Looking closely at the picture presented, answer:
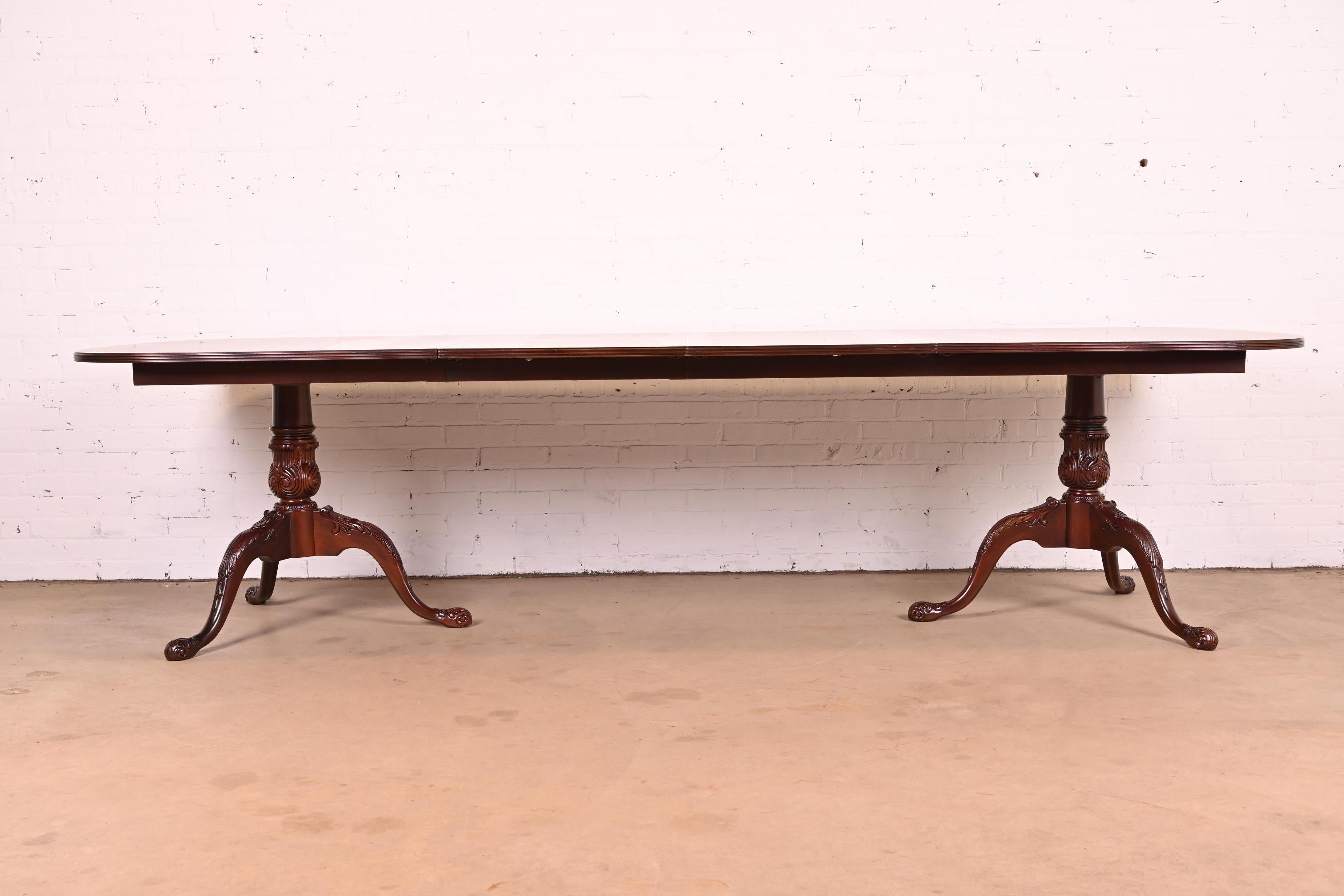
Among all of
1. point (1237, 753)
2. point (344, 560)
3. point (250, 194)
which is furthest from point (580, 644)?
point (250, 194)

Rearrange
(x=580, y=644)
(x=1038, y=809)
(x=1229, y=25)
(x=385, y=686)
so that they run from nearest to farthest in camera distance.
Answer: (x=1038, y=809)
(x=385, y=686)
(x=580, y=644)
(x=1229, y=25)

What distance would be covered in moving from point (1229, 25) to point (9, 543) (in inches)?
169

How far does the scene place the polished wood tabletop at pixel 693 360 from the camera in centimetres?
252

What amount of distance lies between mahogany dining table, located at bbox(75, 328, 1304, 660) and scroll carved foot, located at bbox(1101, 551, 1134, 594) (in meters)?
0.34

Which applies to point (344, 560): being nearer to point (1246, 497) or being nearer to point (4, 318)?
point (4, 318)

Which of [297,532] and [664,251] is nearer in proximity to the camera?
[297,532]

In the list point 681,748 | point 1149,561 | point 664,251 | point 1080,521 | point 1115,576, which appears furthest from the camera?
point 664,251

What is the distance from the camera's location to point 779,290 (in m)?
3.56

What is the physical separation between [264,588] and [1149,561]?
253 centimetres

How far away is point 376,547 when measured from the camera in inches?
119

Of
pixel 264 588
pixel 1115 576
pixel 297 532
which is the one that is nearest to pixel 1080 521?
pixel 1115 576

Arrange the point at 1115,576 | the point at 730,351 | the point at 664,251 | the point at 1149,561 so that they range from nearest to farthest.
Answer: the point at 730,351 < the point at 1149,561 < the point at 1115,576 < the point at 664,251

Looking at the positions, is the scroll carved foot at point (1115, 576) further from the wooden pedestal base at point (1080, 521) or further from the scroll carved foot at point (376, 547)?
the scroll carved foot at point (376, 547)

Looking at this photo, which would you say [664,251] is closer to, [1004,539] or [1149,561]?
[1004,539]
